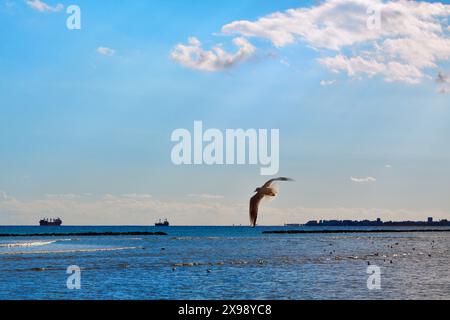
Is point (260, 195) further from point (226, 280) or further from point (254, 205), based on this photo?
point (226, 280)

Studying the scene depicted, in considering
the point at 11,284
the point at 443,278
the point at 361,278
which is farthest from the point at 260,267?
the point at 11,284

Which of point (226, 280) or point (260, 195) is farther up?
point (260, 195)

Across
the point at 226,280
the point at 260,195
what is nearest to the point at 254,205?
the point at 260,195

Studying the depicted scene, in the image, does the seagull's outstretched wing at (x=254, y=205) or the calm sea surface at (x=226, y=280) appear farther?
the calm sea surface at (x=226, y=280)

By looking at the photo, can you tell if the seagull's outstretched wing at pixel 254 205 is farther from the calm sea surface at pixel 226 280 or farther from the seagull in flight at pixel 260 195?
the calm sea surface at pixel 226 280

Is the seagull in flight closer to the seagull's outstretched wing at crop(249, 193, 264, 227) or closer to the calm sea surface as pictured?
the seagull's outstretched wing at crop(249, 193, 264, 227)

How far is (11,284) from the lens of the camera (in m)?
56.1

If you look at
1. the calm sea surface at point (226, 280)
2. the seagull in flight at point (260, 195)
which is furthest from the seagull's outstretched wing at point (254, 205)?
the calm sea surface at point (226, 280)

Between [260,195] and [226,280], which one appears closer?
[260,195]

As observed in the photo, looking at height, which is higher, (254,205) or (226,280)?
(254,205)

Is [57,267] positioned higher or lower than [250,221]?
lower
